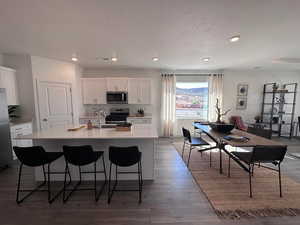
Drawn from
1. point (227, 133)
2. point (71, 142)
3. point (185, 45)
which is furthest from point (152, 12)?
point (227, 133)

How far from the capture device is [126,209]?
73.5 inches

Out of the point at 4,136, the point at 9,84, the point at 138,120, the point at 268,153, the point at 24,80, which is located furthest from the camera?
the point at 138,120

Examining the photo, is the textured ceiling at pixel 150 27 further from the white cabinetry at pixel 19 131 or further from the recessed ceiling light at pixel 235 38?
the white cabinetry at pixel 19 131

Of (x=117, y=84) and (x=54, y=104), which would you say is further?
(x=117, y=84)

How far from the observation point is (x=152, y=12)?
5.77 feet

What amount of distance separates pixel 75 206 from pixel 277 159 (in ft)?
9.42

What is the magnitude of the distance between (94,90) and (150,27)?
10.8 feet

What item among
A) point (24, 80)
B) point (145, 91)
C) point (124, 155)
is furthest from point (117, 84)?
point (124, 155)

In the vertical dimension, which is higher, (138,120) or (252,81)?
(252,81)

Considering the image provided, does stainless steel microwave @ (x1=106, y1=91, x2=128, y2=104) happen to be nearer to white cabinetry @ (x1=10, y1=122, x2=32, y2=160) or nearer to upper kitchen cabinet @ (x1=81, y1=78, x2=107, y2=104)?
upper kitchen cabinet @ (x1=81, y1=78, x2=107, y2=104)

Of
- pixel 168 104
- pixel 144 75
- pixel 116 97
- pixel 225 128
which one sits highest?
pixel 144 75

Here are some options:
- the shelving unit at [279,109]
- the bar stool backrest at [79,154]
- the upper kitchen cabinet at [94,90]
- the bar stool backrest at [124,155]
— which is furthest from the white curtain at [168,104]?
the bar stool backrest at [79,154]

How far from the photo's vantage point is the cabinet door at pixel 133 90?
15.7 feet

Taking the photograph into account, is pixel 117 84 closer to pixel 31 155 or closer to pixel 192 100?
pixel 192 100
